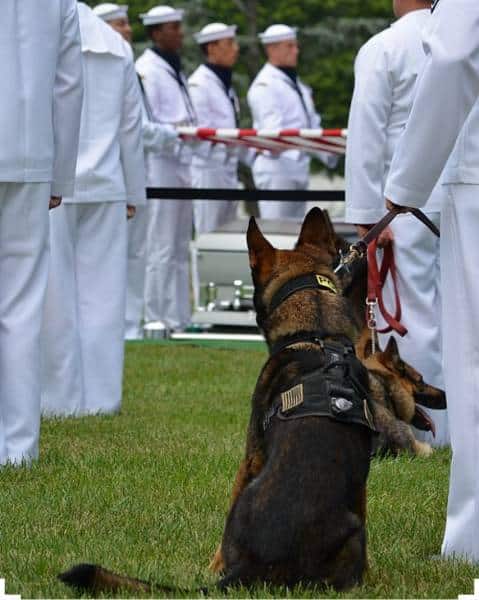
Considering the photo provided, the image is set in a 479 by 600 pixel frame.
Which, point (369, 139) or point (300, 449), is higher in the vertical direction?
point (369, 139)

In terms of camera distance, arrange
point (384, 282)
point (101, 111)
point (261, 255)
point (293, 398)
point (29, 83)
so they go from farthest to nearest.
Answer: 1. point (101, 111)
2. point (384, 282)
3. point (29, 83)
4. point (261, 255)
5. point (293, 398)

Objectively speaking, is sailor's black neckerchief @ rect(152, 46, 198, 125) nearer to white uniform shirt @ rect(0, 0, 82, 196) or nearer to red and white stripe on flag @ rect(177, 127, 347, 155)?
red and white stripe on flag @ rect(177, 127, 347, 155)

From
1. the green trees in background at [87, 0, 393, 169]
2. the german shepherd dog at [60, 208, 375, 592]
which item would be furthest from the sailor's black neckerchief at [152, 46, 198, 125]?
the green trees in background at [87, 0, 393, 169]

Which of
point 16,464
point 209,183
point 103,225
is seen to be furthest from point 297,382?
point 209,183

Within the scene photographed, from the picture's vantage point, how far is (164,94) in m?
15.4

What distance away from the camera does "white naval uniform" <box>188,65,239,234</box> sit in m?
16.5

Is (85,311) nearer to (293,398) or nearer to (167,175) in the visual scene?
(293,398)

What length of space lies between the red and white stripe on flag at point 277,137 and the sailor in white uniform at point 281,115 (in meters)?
1.44

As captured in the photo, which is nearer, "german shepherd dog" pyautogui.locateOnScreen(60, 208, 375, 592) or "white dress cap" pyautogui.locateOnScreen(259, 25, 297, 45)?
"german shepherd dog" pyautogui.locateOnScreen(60, 208, 375, 592)

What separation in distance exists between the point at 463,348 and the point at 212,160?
11.2 metres

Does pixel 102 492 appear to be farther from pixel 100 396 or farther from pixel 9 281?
pixel 100 396

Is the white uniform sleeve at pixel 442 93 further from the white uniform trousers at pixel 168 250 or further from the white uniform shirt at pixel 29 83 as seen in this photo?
the white uniform trousers at pixel 168 250

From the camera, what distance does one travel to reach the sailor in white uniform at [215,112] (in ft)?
54.2

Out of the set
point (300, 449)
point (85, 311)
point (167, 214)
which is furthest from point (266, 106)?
point (300, 449)
